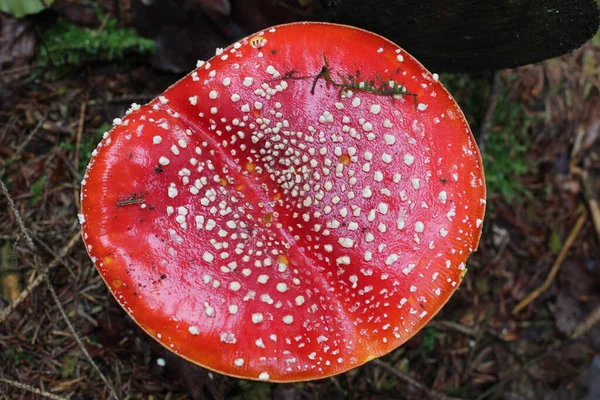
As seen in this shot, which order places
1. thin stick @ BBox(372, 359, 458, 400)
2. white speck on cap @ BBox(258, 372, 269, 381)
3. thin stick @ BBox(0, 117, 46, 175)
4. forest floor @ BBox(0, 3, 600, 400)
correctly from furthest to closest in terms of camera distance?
thin stick @ BBox(372, 359, 458, 400)
thin stick @ BBox(0, 117, 46, 175)
forest floor @ BBox(0, 3, 600, 400)
white speck on cap @ BBox(258, 372, 269, 381)

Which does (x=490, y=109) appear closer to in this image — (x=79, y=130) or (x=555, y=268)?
(x=555, y=268)

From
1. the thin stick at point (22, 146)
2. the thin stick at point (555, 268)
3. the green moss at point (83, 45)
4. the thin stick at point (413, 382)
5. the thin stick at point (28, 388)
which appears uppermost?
the green moss at point (83, 45)

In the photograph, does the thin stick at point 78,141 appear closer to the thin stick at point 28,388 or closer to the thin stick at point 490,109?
the thin stick at point 28,388

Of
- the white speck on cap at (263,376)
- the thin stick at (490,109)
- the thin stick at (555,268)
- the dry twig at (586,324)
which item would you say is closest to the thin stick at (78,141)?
the white speck on cap at (263,376)

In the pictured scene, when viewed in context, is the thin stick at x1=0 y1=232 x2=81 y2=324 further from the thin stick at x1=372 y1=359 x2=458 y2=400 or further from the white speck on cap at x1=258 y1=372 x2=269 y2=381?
the thin stick at x1=372 y1=359 x2=458 y2=400

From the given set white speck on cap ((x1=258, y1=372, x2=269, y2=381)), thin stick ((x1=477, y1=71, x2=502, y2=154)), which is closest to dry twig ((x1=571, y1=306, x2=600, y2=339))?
thin stick ((x1=477, y1=71, x2=502, y2=154))

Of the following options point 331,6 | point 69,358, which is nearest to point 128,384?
point 69,358

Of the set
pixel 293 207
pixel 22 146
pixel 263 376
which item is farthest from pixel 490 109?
pixel 22 146
